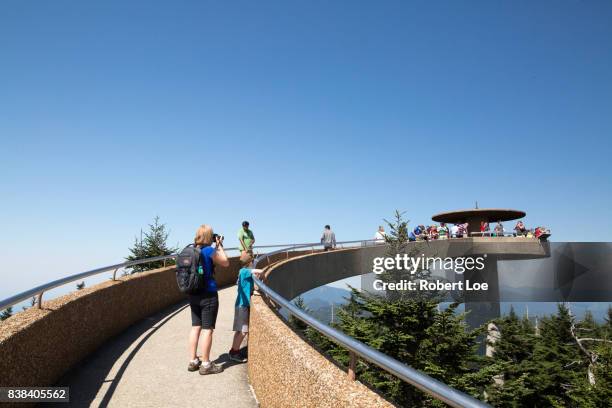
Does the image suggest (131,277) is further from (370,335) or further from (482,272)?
(482,272)

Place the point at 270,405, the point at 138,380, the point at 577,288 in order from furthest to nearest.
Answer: the point at 577,288
the point at 138,380
the point at 270,405

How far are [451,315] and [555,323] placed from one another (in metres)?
41.9

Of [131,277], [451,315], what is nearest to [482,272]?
[451,315]

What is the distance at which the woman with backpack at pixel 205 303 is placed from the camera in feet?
17.5

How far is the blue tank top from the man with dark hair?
1587 centimetres

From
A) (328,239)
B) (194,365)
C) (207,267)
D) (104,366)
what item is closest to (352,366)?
(207,267)

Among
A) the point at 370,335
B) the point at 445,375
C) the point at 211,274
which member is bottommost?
the point at 445,375

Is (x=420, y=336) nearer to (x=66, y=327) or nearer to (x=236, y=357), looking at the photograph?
(x=236, y=357)

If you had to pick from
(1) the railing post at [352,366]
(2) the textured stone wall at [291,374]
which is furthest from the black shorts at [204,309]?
(1) the railing post at [352,366]

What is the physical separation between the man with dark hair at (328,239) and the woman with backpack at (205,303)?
15.8 metres

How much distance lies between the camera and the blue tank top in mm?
5371

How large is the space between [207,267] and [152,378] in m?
1.57

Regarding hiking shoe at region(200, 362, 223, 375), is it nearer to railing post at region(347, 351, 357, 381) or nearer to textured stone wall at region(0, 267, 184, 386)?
textured stone wall at region(0, 267, 184, 386)

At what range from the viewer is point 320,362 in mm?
2848
